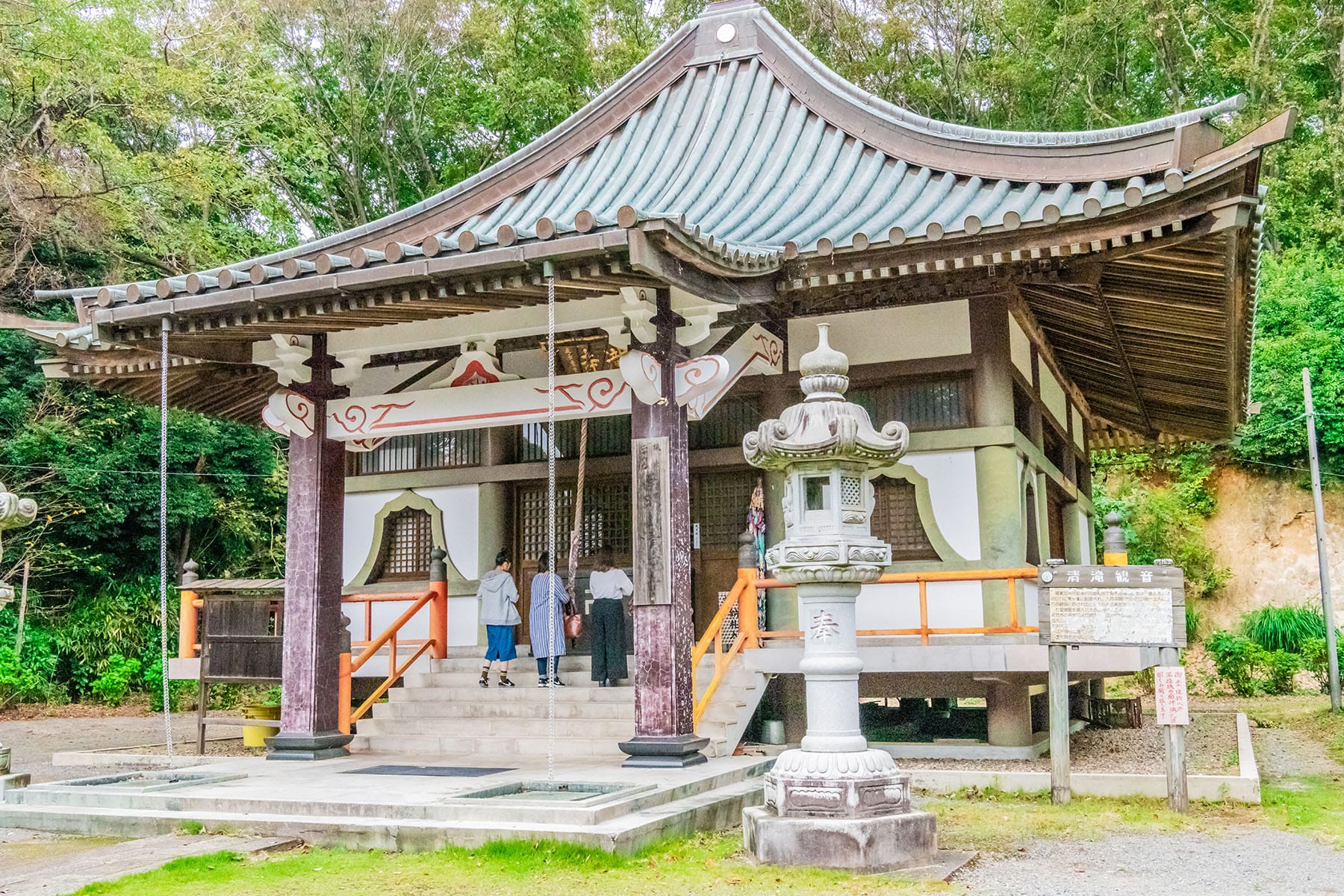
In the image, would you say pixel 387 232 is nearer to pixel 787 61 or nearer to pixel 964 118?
pixel 787 61

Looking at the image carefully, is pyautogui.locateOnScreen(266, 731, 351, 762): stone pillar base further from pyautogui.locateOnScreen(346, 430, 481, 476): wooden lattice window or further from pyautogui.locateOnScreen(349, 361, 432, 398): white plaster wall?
pyautogui.locateOnScreen(349, 361, 432, 398): white plaster wall

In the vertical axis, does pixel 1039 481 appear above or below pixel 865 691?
above

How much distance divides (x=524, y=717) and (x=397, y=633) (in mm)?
2422

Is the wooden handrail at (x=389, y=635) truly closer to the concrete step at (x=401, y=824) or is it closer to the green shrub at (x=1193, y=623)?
the concrete step at (x=401, y=824)

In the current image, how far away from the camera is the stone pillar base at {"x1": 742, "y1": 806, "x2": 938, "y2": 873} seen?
619cm

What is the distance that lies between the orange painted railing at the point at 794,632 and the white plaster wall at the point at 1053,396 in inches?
120

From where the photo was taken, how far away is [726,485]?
39.0 feet

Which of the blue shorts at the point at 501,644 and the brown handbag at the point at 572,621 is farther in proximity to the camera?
the brown handbag at the point at 572,621

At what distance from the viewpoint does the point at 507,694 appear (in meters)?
10.7

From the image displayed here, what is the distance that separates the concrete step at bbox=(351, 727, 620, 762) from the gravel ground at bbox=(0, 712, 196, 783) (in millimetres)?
3049

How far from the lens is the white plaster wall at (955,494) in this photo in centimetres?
1023

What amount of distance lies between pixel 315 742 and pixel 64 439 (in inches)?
525

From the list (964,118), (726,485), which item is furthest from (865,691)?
(964,118)

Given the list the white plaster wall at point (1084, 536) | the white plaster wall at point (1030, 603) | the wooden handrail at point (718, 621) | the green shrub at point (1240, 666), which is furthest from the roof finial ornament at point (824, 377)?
the green shrub at point (1240, 666)
